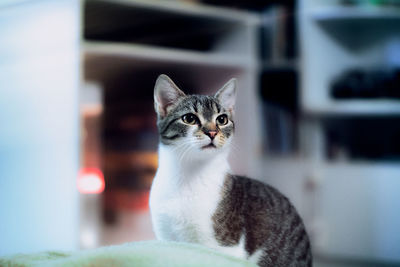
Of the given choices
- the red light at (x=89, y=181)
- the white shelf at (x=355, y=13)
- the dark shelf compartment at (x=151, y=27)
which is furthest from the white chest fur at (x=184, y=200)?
the white shelf at (x=355, y=13)

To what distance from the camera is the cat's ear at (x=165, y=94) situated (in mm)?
419

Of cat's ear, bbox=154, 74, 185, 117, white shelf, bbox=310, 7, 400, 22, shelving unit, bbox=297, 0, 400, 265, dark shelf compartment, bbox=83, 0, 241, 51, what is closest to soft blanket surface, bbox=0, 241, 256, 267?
cat's ear, bbox=154, 74, 185, 117

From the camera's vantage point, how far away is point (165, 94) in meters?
0.45

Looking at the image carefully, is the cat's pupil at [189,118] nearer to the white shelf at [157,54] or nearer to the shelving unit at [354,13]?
the white shelf at [157,54]

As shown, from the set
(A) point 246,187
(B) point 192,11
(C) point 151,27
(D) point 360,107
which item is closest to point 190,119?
(A) point 246,187

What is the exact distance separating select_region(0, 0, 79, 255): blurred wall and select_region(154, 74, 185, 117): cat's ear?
0.48m

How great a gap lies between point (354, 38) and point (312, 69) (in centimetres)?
37

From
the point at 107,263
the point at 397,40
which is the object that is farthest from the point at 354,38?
the point at 107,263

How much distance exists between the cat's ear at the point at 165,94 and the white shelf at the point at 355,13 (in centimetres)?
157

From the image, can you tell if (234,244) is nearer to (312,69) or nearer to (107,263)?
(107,263)

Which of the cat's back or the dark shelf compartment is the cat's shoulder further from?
the dark shelf compartment

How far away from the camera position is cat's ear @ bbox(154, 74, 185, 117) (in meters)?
0.42

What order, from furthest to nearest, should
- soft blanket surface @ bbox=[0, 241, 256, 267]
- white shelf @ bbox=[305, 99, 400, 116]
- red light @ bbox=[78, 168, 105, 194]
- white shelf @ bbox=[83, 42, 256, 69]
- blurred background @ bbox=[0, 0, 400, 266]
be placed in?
white shelf @ bbox=[305, 99, 400, 116]
red light @ bbox=[78, 168, 105, 194]
white shelf @ bbox=[83, 42, 256, 69]
blurred background @ bbox=[0, 0, 400, 266]
soft blanket surface @ bbox=[0, 241, 256, 267]

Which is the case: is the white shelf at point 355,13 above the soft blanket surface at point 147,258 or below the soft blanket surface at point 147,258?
above
